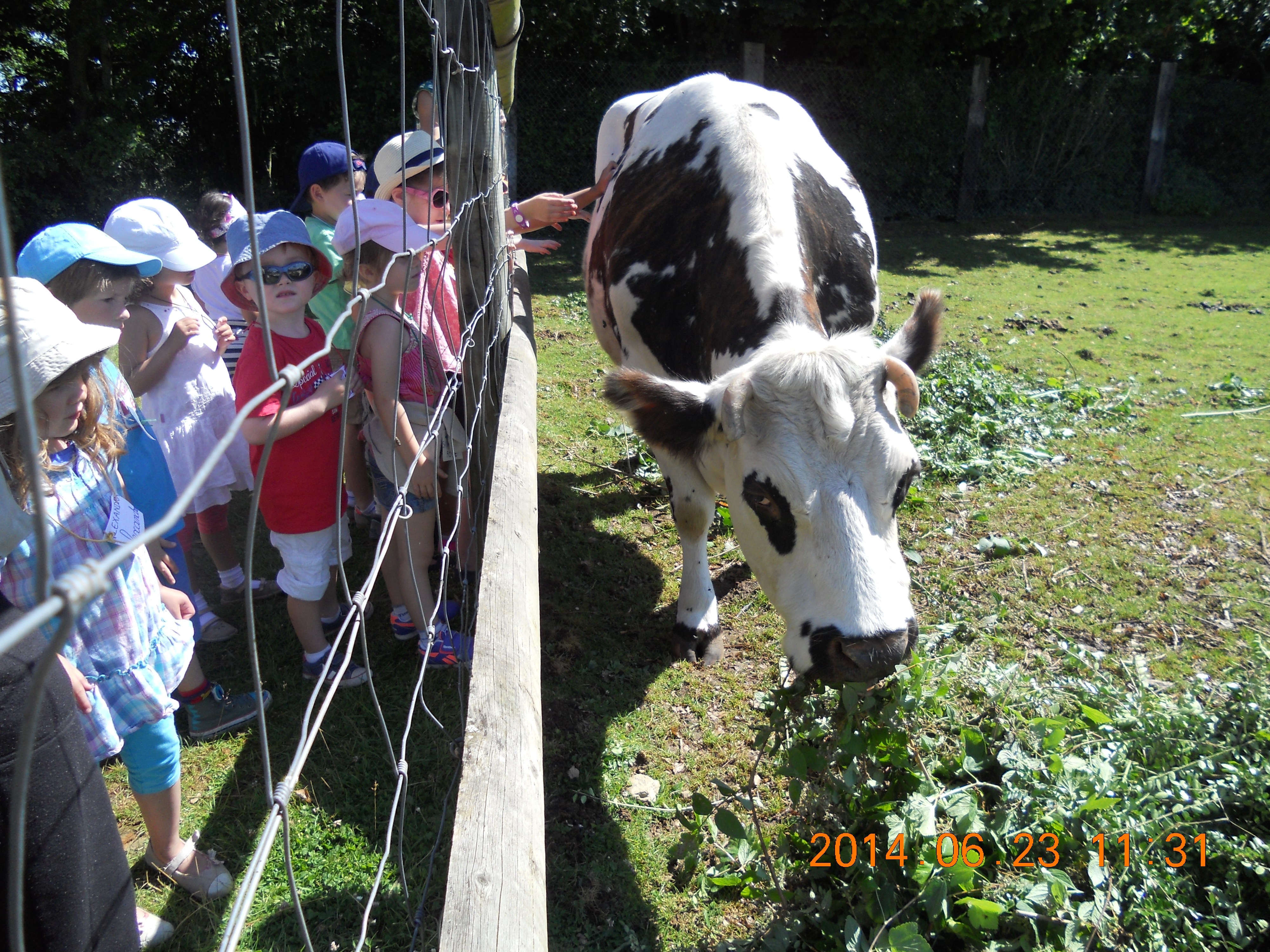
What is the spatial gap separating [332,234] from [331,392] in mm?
1101

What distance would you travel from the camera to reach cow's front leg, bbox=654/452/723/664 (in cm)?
319

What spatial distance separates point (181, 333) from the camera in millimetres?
2895

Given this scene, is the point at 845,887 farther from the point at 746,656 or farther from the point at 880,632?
the point at 746,656

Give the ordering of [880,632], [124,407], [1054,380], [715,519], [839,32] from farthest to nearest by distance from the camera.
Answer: [839,32] < [1054,380] < [715,519] < [124,407] < [880,632]

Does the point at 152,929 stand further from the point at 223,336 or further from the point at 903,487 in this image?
the point at 903,487

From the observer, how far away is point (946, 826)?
204 cm

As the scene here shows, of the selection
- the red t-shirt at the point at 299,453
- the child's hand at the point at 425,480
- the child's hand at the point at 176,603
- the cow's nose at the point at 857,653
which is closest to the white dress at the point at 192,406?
the red t-shirt at the point at 299,453

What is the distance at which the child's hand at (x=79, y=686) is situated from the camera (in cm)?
159

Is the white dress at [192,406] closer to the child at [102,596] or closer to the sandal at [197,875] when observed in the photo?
the child at [102,596]

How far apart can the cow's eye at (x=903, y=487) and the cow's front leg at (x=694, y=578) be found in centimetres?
98

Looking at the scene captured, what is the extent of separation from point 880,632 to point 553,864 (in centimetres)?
114

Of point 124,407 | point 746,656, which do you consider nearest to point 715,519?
point 746,656

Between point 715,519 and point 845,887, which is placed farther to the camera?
point 715,519

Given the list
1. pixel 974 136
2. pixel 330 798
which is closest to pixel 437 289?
pixel 330 798
